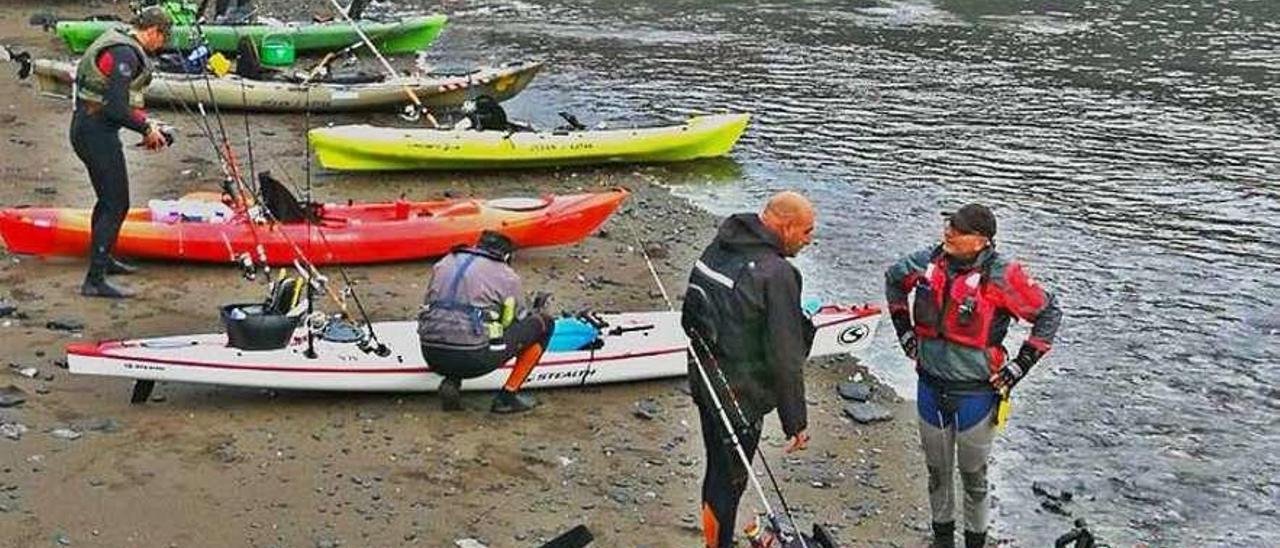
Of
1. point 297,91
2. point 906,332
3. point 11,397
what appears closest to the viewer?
point 906,332

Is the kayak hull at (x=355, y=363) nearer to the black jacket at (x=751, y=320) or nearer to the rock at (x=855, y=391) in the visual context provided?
the rock at (x=855, y=391)

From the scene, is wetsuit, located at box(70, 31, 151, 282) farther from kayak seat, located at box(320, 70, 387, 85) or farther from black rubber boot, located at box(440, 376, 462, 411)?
kayak seat, located at box(320, 70, 387, 85)

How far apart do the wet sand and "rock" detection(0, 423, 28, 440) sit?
4cm

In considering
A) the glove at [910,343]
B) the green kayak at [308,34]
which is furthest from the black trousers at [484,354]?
the green kayak at [308,34]

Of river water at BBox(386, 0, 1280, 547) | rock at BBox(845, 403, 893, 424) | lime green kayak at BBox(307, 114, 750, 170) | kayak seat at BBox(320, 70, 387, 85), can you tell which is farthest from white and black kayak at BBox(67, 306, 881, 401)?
kayak seat at BBox(320, 70, 387, 85)

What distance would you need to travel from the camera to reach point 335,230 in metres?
12.1

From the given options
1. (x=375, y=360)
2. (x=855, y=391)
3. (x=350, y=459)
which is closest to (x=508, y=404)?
→ (x=375, y=360)

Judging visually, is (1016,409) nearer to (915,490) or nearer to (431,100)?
(915,490)

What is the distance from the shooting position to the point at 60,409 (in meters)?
8.54

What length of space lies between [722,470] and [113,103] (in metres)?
5.51

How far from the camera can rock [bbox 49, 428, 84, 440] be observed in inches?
319

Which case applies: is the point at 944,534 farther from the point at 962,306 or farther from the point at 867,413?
the point at 867,413

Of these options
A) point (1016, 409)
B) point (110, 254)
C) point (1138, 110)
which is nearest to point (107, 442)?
point (110, 254)

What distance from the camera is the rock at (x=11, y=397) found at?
8539 millimetres
